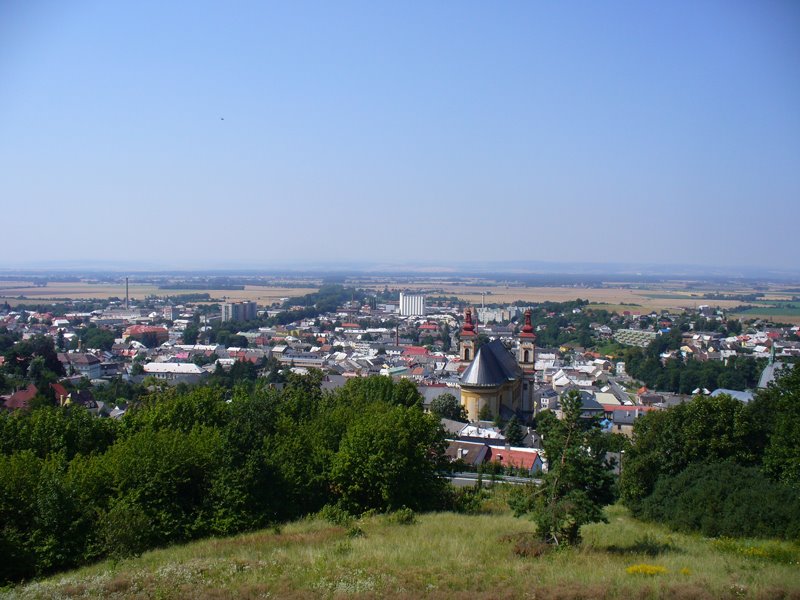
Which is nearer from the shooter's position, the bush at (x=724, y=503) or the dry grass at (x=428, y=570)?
the dry grass at (x=428, y=570)

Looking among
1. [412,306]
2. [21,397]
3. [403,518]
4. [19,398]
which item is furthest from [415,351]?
[403,518]

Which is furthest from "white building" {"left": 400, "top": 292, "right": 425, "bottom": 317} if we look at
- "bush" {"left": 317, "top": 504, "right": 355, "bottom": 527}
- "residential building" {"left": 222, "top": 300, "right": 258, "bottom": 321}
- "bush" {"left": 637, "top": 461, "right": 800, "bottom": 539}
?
"bush" {"left": 317, "top": 504, "right": 355, "bottom": 527}

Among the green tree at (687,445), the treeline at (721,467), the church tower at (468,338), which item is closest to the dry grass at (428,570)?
the treeline at (721,467)

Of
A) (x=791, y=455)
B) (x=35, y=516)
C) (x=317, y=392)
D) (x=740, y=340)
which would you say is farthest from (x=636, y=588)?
(x=740, y=340)

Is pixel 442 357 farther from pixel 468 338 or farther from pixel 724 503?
pixel 724 503

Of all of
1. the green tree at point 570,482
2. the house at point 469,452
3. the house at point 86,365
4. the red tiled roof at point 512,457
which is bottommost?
the house at point 86,365

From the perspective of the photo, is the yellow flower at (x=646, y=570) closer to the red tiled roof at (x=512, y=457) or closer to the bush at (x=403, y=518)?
the bush at (x=403, y=518)
